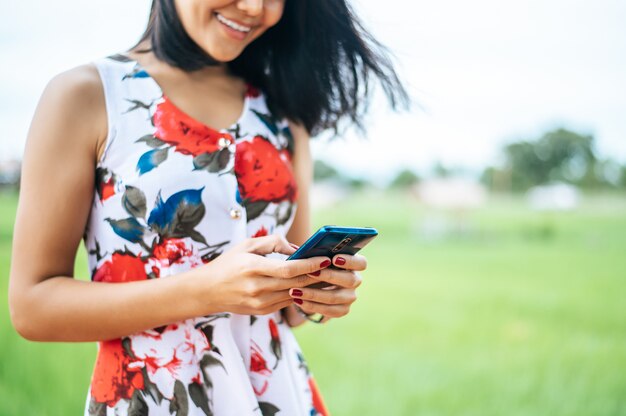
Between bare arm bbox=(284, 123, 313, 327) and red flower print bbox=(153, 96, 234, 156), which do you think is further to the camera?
bare arm bbox=(284, 123, 313, 327)

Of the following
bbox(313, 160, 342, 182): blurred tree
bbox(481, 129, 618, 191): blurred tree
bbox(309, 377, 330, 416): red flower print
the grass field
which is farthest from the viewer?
bbox(313, 160, 342, 182): blurred tree

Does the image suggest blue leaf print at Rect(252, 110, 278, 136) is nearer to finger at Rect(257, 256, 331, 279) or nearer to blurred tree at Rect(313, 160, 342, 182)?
finger at Rect(257, 256, 331, 279)

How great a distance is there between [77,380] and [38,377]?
174mm

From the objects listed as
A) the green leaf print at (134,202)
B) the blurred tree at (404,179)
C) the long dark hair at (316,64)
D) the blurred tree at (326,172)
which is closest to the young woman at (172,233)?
the green leaf print at (134,202)

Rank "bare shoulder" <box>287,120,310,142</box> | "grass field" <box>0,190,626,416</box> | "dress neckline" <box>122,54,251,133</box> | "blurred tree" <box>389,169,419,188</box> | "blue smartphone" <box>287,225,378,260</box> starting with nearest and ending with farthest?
"blue smartphone" <box>287,225,378,260</box> → "dress neckline" <box>122,54,251,133</box> → "bare shoulder" <box>287,120,310,142</box> → "grass field" <box>0,190,626,416</box> → "blurred tree" <box>389,169,419,188</box>

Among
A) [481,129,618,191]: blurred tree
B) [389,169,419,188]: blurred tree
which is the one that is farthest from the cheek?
[389,169,419,188]: blurred tree

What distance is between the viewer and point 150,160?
2.71 feet

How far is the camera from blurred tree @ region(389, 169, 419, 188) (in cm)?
1347

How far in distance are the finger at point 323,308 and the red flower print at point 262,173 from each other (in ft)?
0.69

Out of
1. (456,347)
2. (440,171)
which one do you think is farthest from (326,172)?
(456,347)

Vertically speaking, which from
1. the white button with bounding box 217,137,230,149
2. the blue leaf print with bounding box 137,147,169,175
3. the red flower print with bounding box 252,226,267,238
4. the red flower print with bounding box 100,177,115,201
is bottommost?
the red flower print with bounding box 252,226,267,238

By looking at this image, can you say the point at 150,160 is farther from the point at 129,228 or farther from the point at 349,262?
the point at 349,262

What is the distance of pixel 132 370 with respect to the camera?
845mm

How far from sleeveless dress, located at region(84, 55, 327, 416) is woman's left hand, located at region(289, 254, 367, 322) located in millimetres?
165
